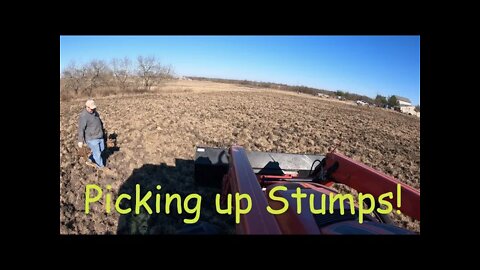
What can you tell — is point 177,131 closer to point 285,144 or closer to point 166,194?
point 285,144

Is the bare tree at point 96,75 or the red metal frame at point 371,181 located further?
the bare tree at point 96,75

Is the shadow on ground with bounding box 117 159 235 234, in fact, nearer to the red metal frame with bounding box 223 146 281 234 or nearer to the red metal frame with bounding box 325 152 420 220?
the red metal frame with bounding box 223 146 281 234

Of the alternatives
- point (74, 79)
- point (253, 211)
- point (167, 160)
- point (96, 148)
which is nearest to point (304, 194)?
point (253, 211)

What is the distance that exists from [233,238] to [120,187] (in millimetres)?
4554

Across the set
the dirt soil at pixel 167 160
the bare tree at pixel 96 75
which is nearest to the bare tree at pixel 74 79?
the bare tree at pixel 96 75

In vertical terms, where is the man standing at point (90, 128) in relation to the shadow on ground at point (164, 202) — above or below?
above

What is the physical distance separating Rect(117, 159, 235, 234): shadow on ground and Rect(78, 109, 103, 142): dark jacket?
1.10 metres

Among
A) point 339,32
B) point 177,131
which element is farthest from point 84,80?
point 339,32

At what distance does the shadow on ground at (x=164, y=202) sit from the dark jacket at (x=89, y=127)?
1.10 metres

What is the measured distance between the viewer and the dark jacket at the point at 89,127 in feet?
17.4

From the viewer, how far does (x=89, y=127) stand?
212 inches

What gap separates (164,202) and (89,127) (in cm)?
219

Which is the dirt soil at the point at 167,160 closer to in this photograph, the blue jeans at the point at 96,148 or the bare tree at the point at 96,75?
the blue jeans at the point at 96,148

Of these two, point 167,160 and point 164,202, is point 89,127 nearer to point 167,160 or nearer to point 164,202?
point 167,160
